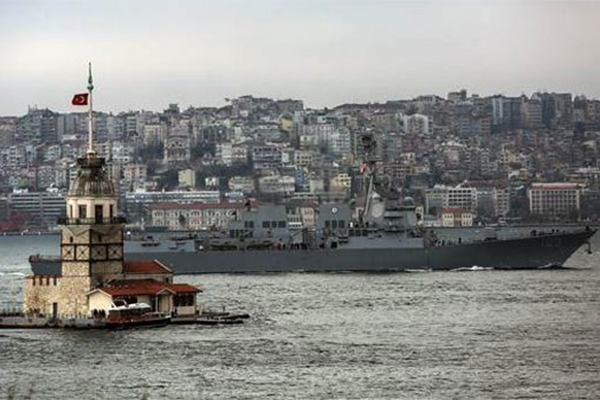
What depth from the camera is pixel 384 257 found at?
82.9 metres

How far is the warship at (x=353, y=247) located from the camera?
8338cm

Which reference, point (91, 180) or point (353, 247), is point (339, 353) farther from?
point (353, 247)

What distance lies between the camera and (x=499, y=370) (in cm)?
3888

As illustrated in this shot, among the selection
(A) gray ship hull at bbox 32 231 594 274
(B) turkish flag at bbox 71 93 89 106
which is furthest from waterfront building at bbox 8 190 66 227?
(B) turkish flag at bbox 71 93 89 106

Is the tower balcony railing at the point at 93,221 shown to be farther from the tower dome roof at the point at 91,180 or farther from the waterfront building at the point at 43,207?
the waterfront building at the point at 43,207

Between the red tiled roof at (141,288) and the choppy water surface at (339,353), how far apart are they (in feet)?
4.47

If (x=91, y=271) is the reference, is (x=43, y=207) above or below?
above

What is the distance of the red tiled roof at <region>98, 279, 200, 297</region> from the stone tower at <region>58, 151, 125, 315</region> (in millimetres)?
538

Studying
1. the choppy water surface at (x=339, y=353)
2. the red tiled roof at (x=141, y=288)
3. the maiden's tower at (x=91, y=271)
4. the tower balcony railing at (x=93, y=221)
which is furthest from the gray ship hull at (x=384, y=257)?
the tower balcony railing at (x=93, y=221)

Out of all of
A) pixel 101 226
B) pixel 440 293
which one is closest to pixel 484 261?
pixel 440 293


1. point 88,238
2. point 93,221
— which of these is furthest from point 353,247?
point 88,238

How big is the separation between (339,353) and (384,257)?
132 ft

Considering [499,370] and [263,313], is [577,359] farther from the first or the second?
[263,313]

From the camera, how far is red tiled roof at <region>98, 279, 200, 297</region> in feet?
157
